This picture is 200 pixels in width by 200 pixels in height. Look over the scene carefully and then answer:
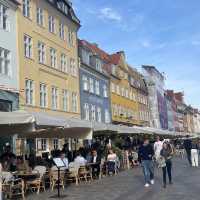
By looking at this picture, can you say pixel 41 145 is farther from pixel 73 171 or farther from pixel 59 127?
pixel 59 127

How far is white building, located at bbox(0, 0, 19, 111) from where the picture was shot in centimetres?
2645

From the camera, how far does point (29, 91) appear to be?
30.0m

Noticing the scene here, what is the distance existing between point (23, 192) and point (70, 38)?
25875 millimetres

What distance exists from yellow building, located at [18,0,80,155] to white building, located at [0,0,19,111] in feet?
2.23

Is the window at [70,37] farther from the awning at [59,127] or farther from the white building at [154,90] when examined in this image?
the white building at [154,90]

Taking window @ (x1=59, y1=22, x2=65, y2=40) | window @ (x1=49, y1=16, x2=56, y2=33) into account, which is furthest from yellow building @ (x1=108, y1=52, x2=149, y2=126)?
window @ (x1=49, y1=16, x2=56, y2=33)

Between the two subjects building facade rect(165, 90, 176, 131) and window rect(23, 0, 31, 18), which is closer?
window rect(23, 0, 31, 18)

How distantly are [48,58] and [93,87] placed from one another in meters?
12.1

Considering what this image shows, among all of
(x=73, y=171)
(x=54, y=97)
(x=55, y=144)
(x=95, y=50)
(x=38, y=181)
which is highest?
(x=95, y=50)

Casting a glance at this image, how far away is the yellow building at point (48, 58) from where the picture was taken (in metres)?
29.8

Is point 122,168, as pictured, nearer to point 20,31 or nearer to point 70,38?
point 20,31

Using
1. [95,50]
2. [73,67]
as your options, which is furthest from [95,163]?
[95,50]

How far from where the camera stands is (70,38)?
39.0 metres

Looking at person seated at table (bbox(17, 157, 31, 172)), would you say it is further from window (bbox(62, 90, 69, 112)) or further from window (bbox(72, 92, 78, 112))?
window (bbox(72, 92, 78, 112))
